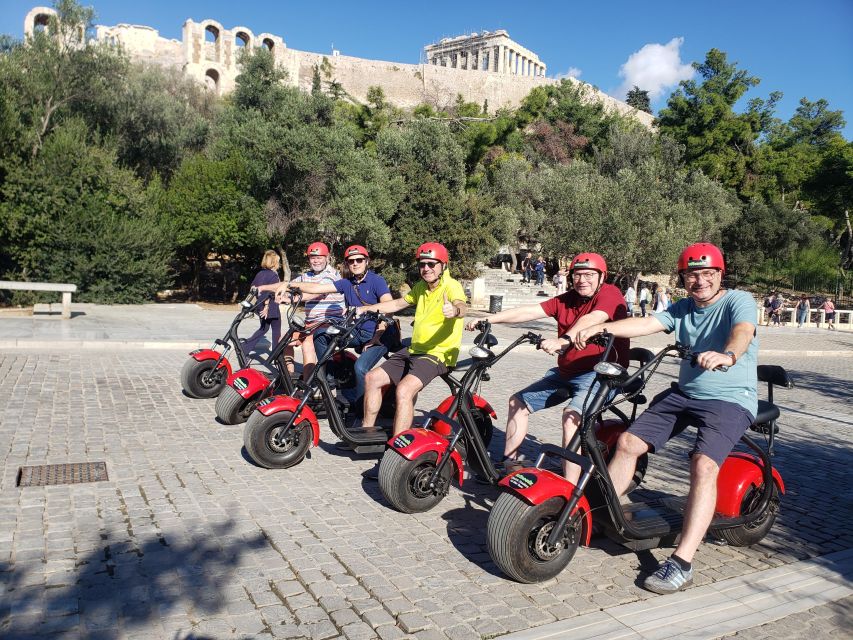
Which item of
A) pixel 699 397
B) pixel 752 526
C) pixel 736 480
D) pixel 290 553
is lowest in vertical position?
pixel 290 553

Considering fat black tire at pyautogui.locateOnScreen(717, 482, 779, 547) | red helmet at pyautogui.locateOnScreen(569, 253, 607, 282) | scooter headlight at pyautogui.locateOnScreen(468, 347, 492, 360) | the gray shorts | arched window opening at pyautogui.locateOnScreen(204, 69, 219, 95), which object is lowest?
fat black tire at pyautogui.locateOnScreen(717, 482, 779, 547)

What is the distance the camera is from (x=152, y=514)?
14.7 feet

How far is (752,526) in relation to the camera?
437 centimetres

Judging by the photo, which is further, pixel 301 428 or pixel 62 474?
pixel 301 428

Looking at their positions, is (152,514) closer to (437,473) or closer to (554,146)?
(437,473)

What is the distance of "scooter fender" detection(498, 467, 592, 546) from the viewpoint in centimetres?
357

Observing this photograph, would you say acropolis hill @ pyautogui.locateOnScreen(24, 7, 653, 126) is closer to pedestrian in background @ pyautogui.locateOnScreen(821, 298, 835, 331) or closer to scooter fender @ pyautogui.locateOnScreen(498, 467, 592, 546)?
pedestrian in background @ pyautogui.locateOnScreen(821, 298, 835, 331)

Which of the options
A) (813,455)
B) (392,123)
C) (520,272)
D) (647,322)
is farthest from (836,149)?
(647,322)

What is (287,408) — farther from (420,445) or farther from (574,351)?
(574,351)

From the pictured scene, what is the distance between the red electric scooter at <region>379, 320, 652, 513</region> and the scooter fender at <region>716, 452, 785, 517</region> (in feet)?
2.17

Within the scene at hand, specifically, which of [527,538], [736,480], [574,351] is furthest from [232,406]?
[736,480]

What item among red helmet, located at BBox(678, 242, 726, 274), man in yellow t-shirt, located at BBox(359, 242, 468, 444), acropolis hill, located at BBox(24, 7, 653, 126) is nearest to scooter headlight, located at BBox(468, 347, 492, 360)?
man in yellow t-shirt, located at BBox(359, 242, 468, 444)

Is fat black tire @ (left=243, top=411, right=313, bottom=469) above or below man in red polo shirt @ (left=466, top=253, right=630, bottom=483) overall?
below

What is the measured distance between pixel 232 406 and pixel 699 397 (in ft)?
14.6
